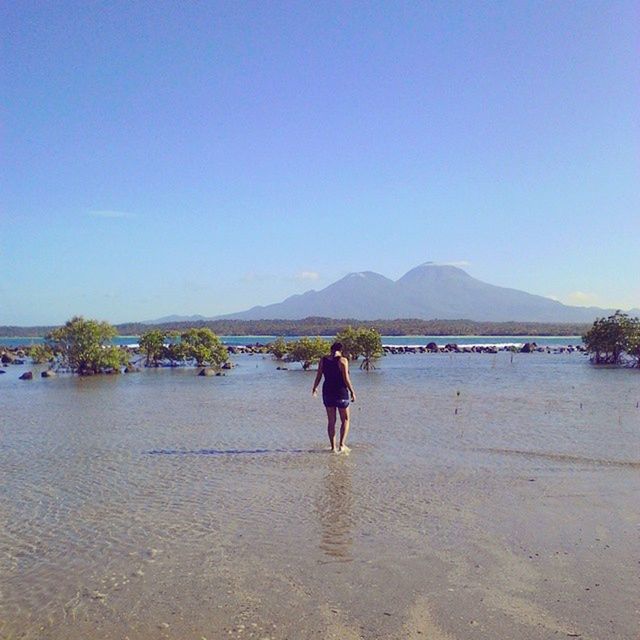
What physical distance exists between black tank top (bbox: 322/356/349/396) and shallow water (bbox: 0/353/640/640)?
3.55ft

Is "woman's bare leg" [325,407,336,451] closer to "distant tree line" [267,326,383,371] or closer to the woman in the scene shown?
the woman

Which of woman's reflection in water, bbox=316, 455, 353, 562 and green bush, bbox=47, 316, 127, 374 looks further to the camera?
green bush, bbox=47, 316, 127, 374

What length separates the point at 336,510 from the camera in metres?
8.03

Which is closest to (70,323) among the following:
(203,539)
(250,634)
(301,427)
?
(301,427)

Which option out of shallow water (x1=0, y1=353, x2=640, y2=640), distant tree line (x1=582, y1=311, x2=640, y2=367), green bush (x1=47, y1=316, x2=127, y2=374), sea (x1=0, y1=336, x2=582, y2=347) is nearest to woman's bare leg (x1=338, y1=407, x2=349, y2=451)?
shallow water (x1=0, y1=353, x2=640, y2=640)

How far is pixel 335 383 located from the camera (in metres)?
12.1

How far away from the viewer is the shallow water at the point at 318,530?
5062mm

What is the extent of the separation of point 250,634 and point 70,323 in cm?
3565

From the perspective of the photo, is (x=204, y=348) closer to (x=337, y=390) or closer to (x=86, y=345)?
(x=86, y=345)

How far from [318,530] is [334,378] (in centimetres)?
501

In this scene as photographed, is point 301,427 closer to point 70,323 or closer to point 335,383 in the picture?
point 335,383

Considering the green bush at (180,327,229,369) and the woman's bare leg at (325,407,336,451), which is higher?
the green bush at (180,327,229,369)

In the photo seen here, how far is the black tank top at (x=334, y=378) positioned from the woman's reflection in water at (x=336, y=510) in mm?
1411

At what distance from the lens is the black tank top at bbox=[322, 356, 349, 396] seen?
12.0 metres
